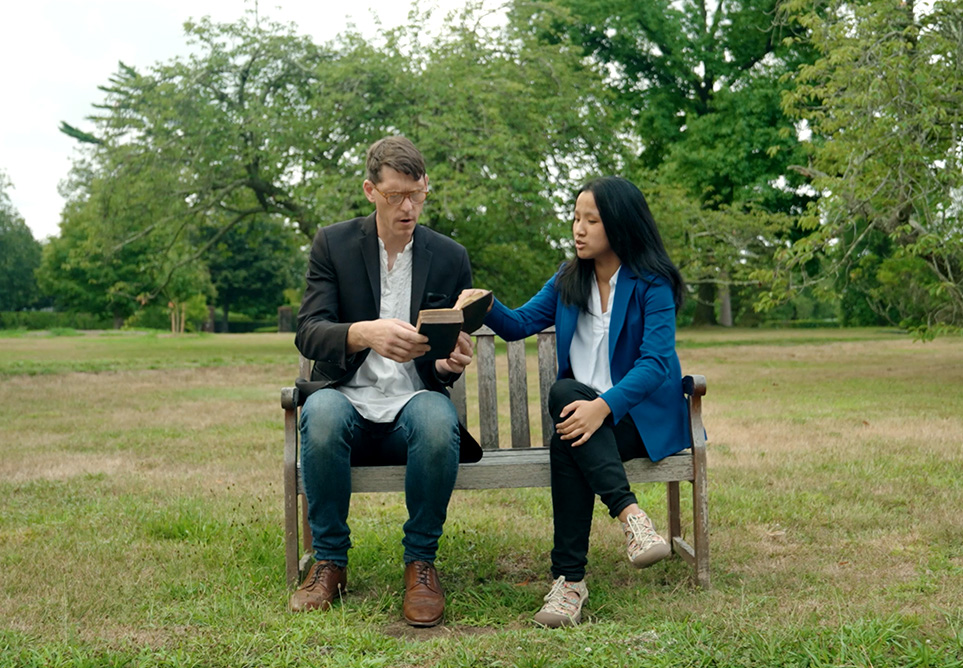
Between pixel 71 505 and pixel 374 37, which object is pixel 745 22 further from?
pixel 71 505

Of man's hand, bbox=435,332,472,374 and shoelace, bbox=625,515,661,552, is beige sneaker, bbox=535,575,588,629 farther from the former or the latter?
man's hand, bbox=435,332,472,374

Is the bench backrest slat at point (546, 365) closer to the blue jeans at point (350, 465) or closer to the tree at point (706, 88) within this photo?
the blue jeans at point (350, 465)

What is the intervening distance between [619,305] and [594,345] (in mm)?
195

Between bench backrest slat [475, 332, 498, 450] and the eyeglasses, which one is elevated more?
the eyeglasses

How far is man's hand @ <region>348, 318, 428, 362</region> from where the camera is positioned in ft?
11.2

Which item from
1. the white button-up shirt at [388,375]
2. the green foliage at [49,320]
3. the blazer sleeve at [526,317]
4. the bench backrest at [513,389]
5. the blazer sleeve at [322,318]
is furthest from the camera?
the green foliage at [49,320]

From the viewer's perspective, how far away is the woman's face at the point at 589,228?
3860 mm

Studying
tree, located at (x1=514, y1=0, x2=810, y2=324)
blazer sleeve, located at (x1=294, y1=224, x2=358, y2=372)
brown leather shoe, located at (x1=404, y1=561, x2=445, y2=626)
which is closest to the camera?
brown leather shoe, located at (x1=404, y1=561, x2=445, y2=626)

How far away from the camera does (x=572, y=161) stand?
73.1 ft

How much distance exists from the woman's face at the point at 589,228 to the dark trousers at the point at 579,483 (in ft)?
1.80

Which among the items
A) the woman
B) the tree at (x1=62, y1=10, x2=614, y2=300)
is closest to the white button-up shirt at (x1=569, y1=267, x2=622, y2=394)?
the woman

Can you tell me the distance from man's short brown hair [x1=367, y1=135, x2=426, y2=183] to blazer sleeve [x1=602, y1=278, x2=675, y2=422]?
0.99 metres

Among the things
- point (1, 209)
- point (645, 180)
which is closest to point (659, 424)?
point (645, 180)

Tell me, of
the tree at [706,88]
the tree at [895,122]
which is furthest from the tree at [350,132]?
the tree at [895,122]
